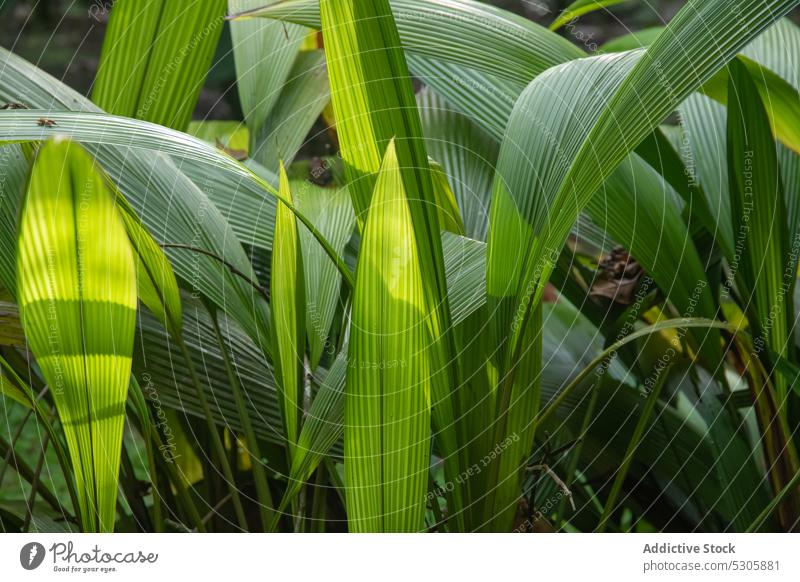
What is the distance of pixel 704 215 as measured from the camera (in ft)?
1.45

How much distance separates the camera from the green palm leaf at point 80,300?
0.71ft

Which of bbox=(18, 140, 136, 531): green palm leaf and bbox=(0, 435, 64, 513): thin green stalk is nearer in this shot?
bbox=(18, 140, 136, 531): green palm leaf

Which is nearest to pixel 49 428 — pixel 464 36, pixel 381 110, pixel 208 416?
pixel 208 416

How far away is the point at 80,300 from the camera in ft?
0.79

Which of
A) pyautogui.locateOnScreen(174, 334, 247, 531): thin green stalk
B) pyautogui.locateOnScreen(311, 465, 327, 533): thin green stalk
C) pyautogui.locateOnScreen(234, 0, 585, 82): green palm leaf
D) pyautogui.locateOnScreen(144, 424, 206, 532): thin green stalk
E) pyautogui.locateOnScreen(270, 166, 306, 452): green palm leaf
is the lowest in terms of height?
pyautogui.locateOnScreen(311, 465, 327, 533): thin green stalk

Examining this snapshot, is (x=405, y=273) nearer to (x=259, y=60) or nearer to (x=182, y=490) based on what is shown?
(x=182, y=490)

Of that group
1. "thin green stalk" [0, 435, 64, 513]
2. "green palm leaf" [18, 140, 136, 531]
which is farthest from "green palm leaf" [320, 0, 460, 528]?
"thin green stalk" [0, 435, 64, 513]

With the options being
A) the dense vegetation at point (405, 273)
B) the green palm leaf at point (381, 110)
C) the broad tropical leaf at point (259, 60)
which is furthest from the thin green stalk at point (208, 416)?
the broad tropical leaf at point (259, 60)

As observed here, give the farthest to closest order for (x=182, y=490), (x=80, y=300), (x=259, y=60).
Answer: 1. (x=259, y=60)
2. (x=182, y=490)
3. (x=80, y=300)

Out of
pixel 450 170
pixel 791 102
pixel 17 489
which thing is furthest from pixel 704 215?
pixel 17 489

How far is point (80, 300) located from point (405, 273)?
12 centimetres

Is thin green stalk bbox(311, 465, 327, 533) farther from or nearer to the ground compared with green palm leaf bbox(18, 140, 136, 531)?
nearer to the ground

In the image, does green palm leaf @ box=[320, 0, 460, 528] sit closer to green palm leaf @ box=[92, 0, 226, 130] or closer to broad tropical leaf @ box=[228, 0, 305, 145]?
green palm leaf @ box=[92, 0, 226, 130]

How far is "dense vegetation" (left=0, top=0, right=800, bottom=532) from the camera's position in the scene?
0.87 feet
